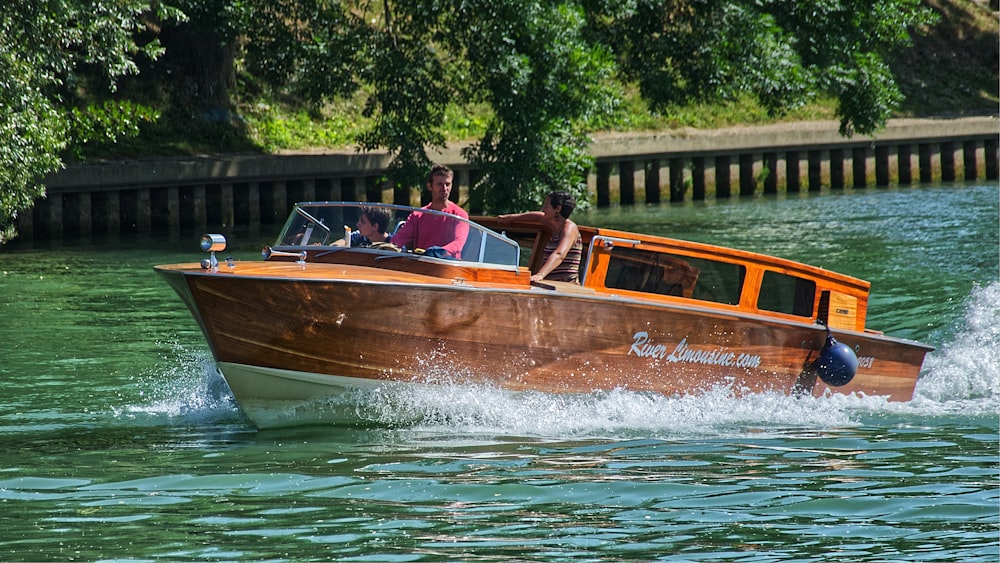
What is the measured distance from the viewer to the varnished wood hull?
9.02 metres

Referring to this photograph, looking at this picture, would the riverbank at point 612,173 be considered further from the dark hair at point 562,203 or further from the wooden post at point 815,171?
the dark hair at point 562,203

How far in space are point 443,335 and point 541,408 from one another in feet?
3.74

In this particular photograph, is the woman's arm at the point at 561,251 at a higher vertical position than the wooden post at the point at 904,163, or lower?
lower

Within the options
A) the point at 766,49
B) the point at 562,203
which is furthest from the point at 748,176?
the point at 562,203

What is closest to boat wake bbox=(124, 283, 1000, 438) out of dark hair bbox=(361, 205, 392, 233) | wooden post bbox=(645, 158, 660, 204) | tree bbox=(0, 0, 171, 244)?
dark hair bbox=(361, 205, 392, 233)

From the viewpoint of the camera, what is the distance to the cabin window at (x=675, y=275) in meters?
10.4

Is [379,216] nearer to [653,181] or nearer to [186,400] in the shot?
[186,400]

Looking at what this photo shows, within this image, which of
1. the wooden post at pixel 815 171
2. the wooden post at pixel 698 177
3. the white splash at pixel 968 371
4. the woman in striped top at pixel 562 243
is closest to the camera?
the woman in striped top at pixel 562 243

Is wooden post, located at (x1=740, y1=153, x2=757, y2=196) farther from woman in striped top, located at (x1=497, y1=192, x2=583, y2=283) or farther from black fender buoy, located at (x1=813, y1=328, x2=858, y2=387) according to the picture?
woman in striped top, located at (x1=497, y1=192, x2=583, y2=283)

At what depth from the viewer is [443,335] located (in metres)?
9.48

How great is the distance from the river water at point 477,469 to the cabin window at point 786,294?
78 centimetres

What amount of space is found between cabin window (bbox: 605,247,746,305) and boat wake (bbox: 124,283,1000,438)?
0.84 m

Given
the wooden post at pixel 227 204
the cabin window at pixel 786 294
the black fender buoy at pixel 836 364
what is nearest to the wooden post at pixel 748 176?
the wooden post at pixel 227 204

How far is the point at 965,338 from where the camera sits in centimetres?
1423
